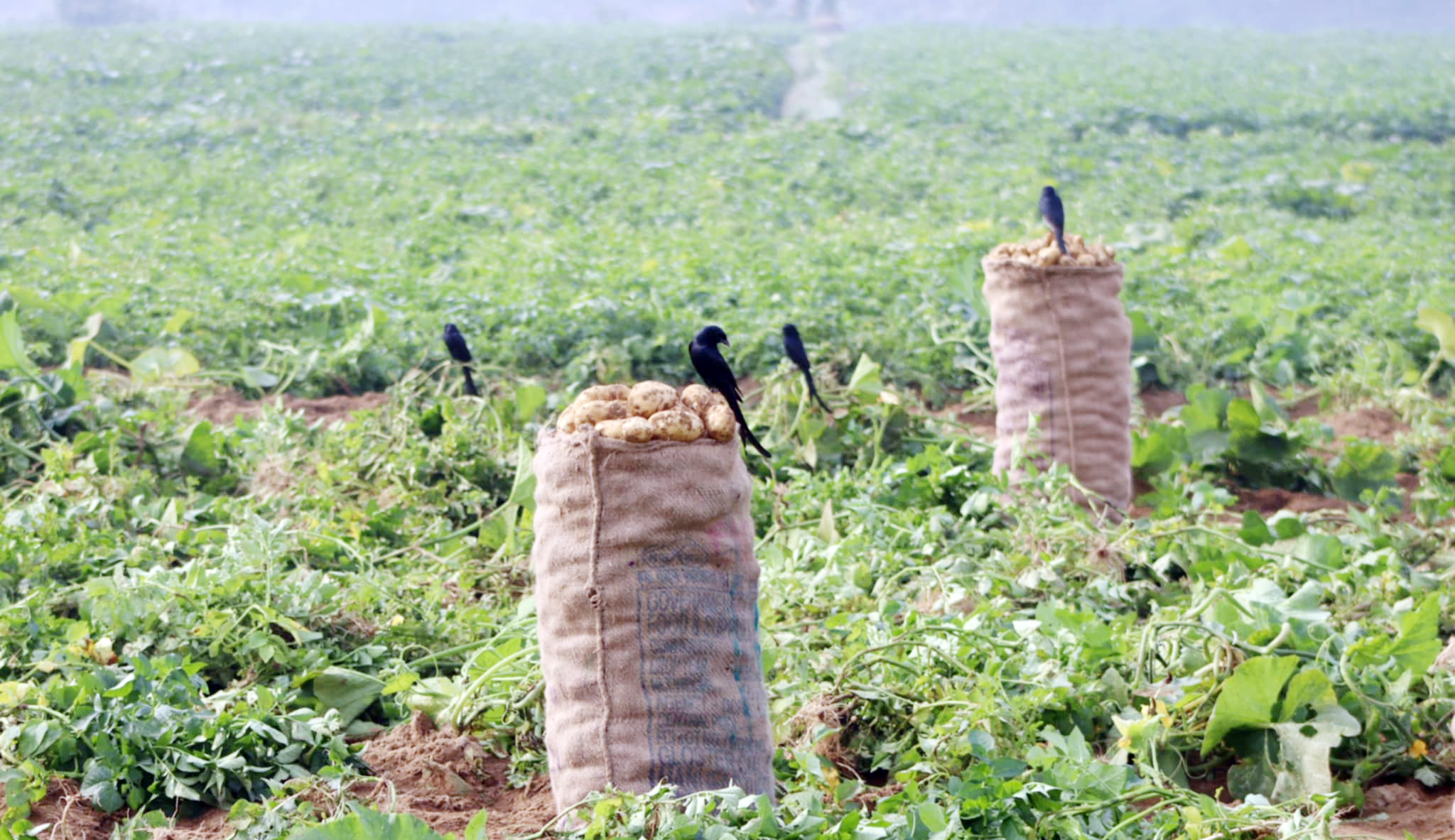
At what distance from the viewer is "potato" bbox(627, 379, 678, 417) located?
2248mm

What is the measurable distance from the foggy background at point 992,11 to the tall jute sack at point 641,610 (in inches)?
2179

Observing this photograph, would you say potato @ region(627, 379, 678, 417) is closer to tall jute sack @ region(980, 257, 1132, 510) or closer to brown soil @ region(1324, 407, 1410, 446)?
tall jute sack @ region(980, 257, 1132, 510)

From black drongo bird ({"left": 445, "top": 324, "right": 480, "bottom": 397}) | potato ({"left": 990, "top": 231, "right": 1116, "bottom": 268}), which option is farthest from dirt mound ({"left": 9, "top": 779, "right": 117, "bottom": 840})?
potato ({"left": 990, "top": 231, "right": 1116, "bottom": 268})

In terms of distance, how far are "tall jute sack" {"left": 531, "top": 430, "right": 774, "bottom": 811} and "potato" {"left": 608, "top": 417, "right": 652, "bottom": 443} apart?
0.6 inches

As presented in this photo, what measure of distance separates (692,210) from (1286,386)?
5.09 meters

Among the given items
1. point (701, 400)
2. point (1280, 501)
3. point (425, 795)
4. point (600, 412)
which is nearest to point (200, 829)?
point (425, 795)

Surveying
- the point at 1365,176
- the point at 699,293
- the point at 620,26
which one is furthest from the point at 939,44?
the point at 699,293

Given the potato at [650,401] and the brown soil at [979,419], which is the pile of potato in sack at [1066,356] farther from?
the potato at [650,401]

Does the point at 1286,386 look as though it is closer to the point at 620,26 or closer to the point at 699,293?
the point at 699,293

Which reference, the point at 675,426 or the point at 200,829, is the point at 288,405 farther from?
the point at 675,426

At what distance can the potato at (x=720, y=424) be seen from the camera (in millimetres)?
2242

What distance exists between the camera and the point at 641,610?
2205 mm

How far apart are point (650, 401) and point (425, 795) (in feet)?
3.10

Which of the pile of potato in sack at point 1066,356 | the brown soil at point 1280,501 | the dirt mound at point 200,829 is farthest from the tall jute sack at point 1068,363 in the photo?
the dirt mound at point 200,829
